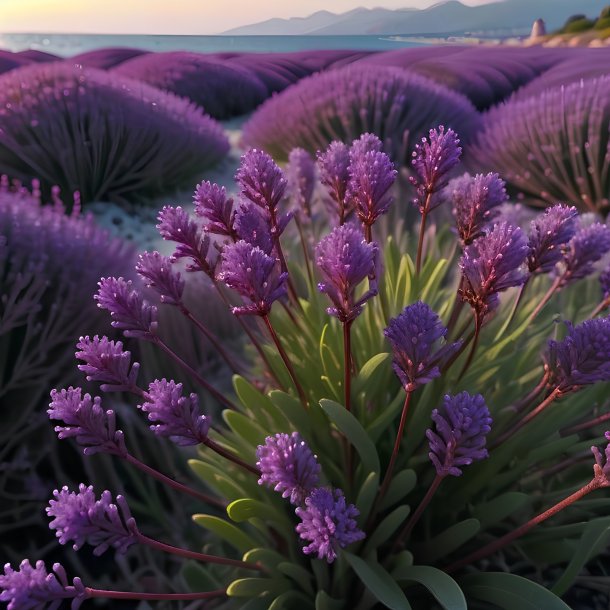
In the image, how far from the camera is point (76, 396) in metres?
0.88

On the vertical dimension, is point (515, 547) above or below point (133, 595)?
below

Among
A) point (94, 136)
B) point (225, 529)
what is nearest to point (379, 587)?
point (225, 529)

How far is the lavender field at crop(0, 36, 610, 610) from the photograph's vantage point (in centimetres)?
87

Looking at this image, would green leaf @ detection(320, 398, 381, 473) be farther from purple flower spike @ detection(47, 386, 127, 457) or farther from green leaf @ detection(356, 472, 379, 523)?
purple flower spike @ detection(47, 386, 127, 457)

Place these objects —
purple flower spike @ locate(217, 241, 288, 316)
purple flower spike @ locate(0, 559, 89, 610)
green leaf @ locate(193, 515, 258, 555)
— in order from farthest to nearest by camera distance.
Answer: green leaf @ locate(193, 515, 258, 555) < purple flower spike @ locate(217, 241, 288, 316) < purple flower spike @ locate(0, 559, 89, 610)

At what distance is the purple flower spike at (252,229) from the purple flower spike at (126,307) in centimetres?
19

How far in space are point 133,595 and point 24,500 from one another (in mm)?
867

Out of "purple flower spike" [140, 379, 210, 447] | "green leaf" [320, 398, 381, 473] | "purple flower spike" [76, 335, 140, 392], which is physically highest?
"purple flower spike" [76, 335, 140, 392]

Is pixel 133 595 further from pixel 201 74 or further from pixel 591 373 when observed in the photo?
pixel 201 74

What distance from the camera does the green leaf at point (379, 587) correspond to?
1036 mm

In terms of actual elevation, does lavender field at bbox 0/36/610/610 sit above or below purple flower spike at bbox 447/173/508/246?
below

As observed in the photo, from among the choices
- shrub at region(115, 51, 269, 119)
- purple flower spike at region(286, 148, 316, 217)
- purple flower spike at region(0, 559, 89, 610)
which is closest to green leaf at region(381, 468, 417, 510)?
purple flower spike at region(0, 559, 89, 610)

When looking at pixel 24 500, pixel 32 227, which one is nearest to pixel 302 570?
pixel 24 500

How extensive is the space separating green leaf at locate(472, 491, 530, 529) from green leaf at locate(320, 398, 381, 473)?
0.23 metres
